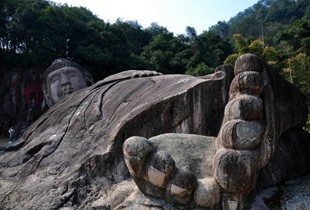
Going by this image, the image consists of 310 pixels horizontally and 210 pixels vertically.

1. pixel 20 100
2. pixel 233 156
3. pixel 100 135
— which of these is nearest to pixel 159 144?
pixel 233 156

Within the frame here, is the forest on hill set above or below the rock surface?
above

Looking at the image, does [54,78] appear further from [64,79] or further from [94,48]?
[94,48]

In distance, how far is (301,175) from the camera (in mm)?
4730

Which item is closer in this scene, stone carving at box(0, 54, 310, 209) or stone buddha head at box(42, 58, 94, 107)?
stone carving at box(0, 54, 310, 209)

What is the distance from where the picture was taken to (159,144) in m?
3.63

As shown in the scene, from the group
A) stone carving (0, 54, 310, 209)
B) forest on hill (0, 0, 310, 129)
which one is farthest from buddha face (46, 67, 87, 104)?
forest on hill (0, 0, 310, 129)

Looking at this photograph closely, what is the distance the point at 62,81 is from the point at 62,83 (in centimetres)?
4

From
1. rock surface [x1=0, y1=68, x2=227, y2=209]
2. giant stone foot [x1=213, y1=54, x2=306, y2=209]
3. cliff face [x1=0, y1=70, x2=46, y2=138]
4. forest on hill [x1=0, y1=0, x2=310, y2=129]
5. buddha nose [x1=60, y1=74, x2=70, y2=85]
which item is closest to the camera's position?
giant stone foot [x1=213, y1=54, x2=306, y2=209]

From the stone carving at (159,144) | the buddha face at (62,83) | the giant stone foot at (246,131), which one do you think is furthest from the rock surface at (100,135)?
A: the buddha face at (62,83)

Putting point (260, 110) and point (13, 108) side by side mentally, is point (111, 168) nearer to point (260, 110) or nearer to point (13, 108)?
point (260, 110)

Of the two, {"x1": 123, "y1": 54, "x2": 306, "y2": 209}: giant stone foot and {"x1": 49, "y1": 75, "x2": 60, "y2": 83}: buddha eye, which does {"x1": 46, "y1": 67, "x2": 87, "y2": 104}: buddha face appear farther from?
{"x1": 123, "y1": 54, "x2": 306, "y2": 209}: giant stone foot

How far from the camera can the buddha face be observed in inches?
282

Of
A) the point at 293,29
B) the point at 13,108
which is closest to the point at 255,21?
the point at 293,29

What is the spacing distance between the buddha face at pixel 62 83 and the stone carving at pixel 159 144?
1063mm
